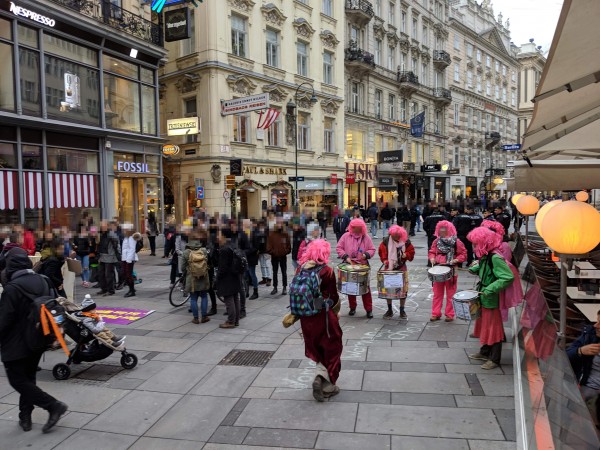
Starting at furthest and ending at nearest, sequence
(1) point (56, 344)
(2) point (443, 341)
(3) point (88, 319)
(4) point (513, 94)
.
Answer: (4) point (513, 94) < (2) point (443, 341) < (3) point (88, 319) < (1) point (56, 344)

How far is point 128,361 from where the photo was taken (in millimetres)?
6461

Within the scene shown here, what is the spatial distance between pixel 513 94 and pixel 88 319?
70.2 meters

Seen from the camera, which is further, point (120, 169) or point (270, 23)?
point (270, 23)

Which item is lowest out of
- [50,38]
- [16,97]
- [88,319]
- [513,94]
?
[88,319]

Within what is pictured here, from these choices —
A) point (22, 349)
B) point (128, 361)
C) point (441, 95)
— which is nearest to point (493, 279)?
point (128, 361)

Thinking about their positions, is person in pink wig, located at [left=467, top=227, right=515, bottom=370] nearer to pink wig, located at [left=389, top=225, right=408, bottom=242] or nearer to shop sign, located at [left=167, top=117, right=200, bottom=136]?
pink wig, located at [left=389, top=225, right=408, bottom=242]

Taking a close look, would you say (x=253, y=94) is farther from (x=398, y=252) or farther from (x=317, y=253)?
(x=317, y=253)

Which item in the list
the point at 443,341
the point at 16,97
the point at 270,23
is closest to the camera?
the point at 443,341

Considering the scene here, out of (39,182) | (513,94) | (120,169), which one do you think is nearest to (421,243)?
(120,169)

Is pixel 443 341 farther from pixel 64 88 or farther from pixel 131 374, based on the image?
pixel 64 88

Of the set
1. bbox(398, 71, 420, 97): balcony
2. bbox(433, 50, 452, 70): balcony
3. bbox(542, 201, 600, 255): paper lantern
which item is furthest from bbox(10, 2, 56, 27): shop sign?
bbox(433, 50, 452, 70): balcony

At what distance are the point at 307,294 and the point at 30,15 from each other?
14.7 m

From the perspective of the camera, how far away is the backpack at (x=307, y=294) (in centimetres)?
532

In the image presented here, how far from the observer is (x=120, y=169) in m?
18.7
